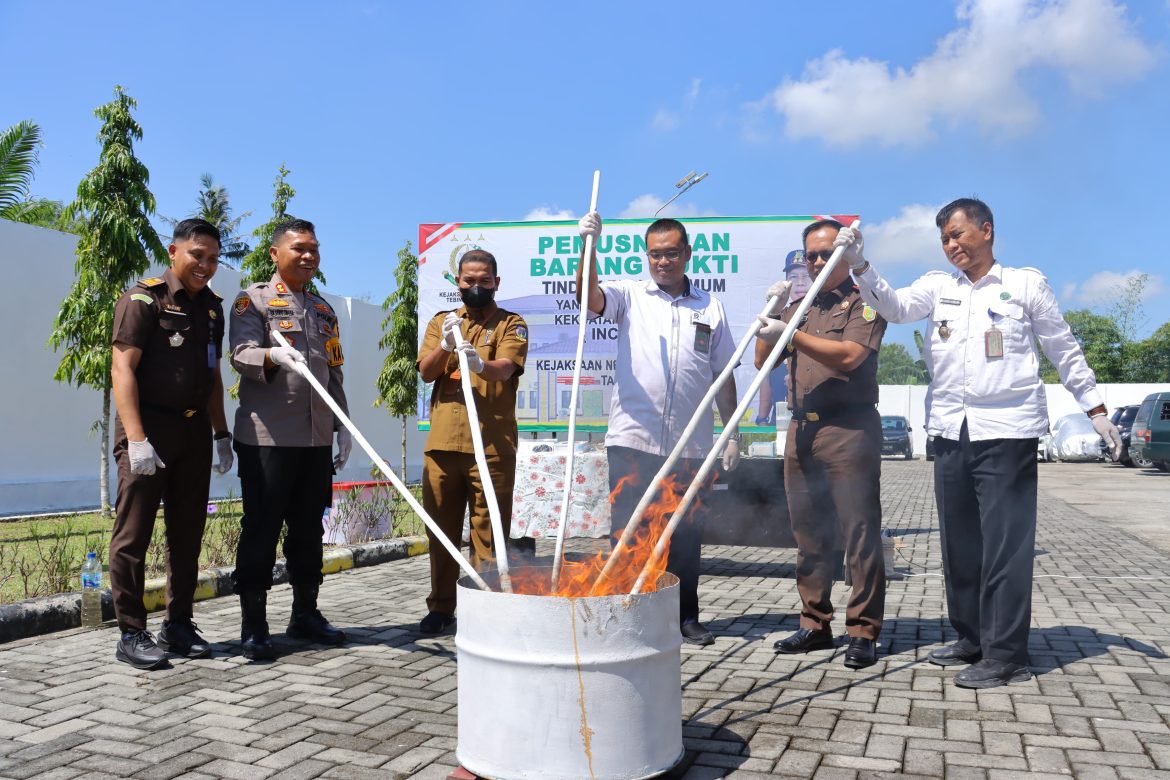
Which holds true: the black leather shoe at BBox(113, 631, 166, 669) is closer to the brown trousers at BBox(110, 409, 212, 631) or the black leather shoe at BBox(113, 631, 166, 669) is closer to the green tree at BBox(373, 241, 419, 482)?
the brown trousers at BBox(110, 409, 212, 631)

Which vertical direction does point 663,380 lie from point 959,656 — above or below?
above

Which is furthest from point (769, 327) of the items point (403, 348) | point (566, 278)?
point (403, 348)

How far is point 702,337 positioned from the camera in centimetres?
476

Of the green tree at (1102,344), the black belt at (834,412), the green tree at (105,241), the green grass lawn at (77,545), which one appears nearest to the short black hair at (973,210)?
the black belt at (834,412)

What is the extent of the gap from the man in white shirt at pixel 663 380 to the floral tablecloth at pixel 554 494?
7.35 ft

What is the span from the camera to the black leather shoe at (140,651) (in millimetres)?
4129

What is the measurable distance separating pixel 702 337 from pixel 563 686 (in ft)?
8.21

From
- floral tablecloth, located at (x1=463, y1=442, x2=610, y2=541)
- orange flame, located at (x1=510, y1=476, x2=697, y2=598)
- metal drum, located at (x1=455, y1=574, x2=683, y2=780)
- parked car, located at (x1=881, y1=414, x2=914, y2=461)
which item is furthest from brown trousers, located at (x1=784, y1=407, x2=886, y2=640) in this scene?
parked car, located at (x1=881, y1=414, x2=914, y2=461)

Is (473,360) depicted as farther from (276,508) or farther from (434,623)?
(434,623)

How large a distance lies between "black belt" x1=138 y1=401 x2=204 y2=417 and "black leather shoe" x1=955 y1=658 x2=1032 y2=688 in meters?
3.72

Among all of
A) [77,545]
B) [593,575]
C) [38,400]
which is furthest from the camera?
[38,400]

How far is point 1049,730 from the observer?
3.30m

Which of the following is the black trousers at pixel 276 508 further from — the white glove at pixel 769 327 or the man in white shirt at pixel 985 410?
the man in white shirt at pixel 985 410

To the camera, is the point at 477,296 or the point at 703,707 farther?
the point at 477,296
